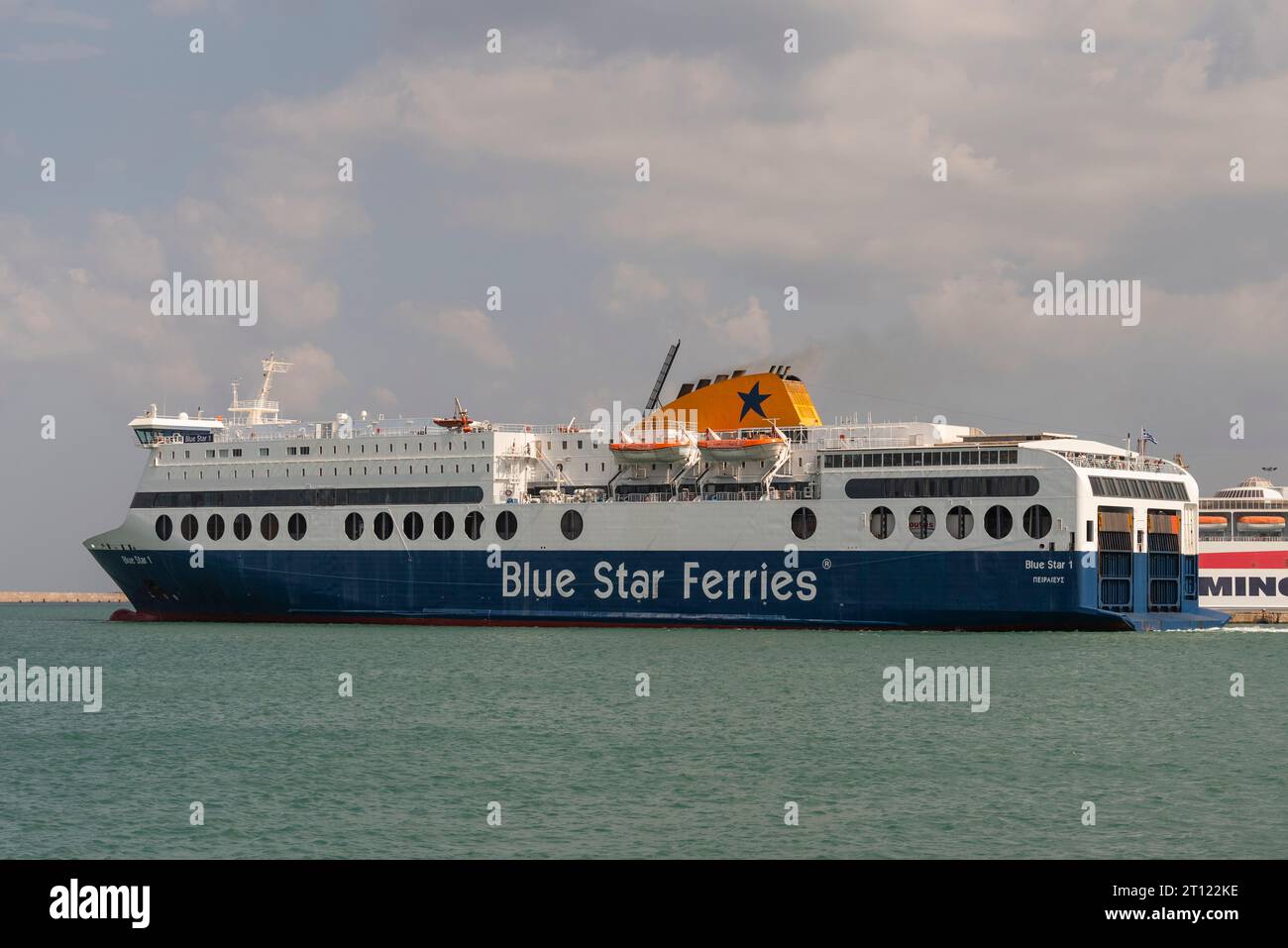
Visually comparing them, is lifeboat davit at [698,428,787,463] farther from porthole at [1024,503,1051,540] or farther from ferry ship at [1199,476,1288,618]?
ferry ship at [1199,476,1288,618]

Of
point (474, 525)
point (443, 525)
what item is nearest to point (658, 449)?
point (474, 525)

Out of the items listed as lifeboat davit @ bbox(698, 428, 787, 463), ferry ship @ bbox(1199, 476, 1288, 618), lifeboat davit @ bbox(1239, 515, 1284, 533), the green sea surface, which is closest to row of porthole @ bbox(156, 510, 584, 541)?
lifeboat davit @ bbox(698, 428, 787, 463)

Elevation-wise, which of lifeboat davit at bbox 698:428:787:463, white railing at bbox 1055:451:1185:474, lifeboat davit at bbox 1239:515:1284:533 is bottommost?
lifeboat davit at bbox 1239:515:1284:533

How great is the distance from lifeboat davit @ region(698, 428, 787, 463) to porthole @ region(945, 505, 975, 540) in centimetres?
712

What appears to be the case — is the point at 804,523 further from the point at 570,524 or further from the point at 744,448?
the point at 570,524

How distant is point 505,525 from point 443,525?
2713 millimetres

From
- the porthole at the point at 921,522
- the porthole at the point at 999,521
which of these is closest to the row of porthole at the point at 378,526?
the porthole at the point at 921,522

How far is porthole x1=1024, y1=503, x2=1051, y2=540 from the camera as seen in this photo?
50188mm

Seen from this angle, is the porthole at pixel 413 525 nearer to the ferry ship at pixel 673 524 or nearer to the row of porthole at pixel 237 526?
the ferry ship at pixel 673 524

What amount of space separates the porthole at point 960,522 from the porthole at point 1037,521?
1837mm

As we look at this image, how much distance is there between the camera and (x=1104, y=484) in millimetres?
50844

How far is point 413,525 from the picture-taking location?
59.8m
